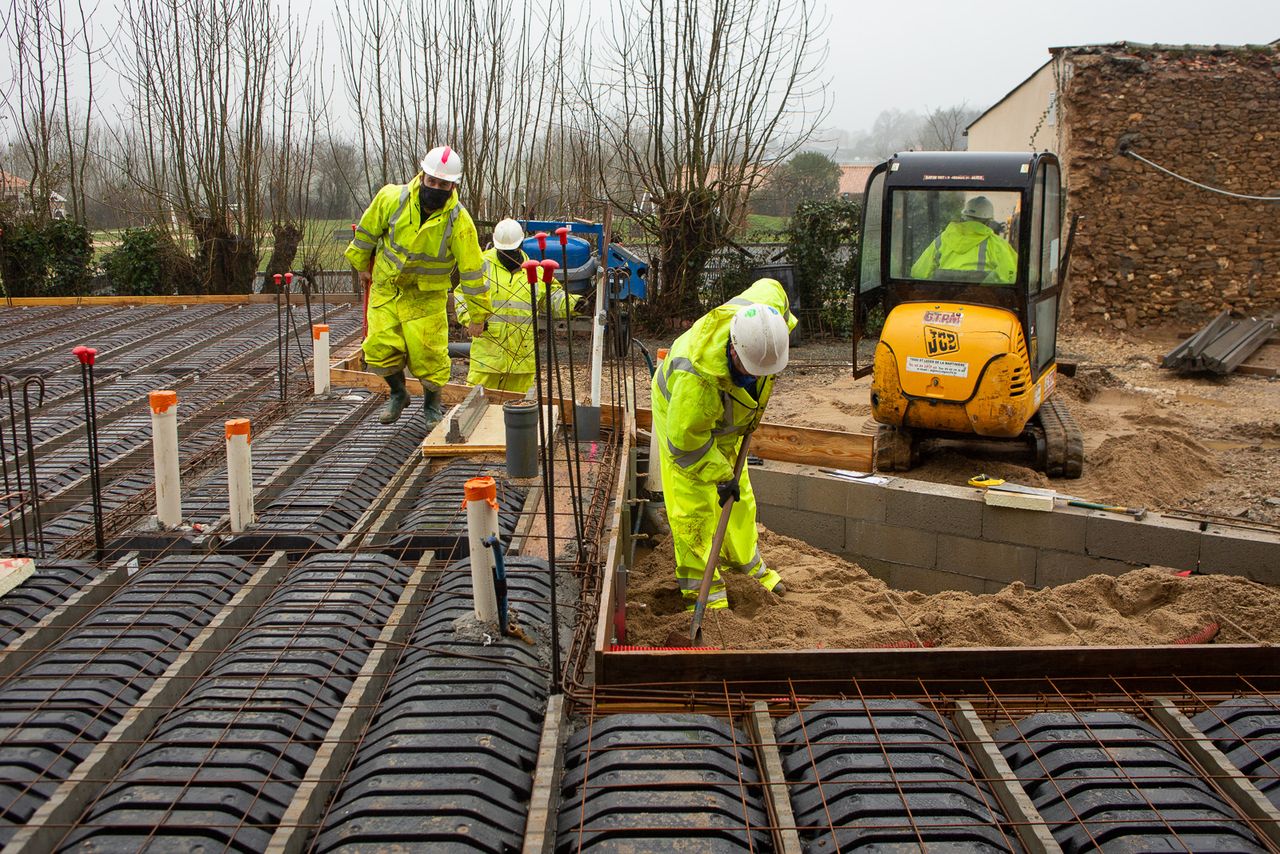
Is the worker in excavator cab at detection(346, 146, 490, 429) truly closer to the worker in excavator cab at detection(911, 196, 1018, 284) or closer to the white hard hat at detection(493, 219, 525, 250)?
the white hard hat at detection(493, 219, 525, 250)

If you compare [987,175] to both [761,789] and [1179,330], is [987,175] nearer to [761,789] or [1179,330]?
[761,789]

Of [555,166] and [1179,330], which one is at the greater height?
[555,166]

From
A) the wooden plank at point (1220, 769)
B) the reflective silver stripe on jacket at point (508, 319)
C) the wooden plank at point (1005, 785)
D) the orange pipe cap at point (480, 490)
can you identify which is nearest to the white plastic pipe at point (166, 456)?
the orange pipe cap at point (480, 490)

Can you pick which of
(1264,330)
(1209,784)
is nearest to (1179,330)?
(1264,330)

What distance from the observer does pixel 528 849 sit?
2805mm

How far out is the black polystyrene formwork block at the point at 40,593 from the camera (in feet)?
13.5

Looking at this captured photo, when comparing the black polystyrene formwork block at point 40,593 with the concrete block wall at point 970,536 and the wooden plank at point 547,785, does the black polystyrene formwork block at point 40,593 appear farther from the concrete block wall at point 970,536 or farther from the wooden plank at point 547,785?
the concrete block wall at point 970,536

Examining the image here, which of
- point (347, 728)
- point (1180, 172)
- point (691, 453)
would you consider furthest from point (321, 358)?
point (1180, 172)

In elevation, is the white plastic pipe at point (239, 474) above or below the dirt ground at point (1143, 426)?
above

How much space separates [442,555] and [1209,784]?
347 centimetres

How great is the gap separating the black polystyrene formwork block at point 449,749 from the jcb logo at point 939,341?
14.5 ft

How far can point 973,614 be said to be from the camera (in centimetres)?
525

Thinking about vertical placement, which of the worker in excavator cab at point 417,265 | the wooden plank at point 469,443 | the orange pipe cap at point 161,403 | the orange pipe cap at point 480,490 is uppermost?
the worker in excavator cab at point 417,265

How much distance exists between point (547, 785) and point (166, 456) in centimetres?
293
